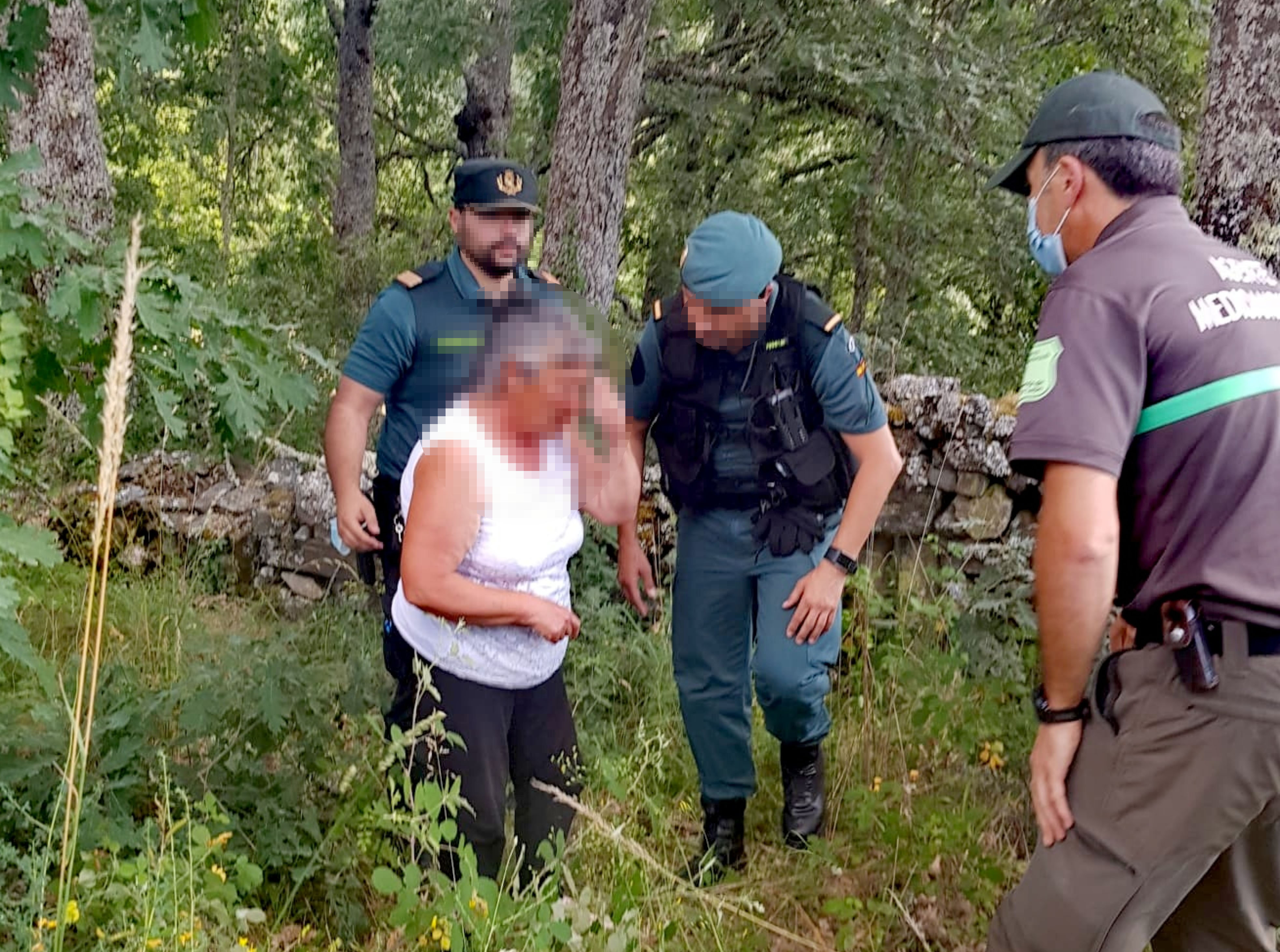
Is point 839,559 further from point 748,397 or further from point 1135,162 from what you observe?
point 1135,162

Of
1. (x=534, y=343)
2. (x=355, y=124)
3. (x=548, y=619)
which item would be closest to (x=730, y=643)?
(x=548, y=619)

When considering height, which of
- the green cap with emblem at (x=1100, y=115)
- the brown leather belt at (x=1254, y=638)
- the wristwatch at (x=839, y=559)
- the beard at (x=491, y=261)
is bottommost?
the wristwatch at (x=839, y=559)

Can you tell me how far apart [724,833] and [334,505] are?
2.75 metres

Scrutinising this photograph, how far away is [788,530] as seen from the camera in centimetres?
295

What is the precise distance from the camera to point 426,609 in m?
2.08

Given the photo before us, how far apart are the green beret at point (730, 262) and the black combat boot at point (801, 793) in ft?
4.51

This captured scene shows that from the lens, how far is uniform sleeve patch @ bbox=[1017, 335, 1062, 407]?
1.76m

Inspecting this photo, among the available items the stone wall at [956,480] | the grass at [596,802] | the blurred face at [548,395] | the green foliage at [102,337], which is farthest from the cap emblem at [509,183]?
the stone wall at [956,480]

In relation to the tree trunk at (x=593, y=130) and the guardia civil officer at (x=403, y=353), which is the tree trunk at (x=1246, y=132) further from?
the tree trunk at (x=593, y=130)

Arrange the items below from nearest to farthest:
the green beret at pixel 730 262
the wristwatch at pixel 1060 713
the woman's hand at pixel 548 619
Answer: the wristwatch at pixel 1060 713, the woman's hand at pixel 548 619, the green beret at pixel 730 262

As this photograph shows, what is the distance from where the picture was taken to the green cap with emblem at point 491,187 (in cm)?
322

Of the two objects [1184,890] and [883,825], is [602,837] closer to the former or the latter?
[883,825]

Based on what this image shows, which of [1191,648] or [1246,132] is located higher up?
[1246,132]

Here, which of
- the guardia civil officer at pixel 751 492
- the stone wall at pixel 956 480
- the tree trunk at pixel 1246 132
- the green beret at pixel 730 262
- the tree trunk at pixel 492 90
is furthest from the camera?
the tree trunk at pixel 492 90
